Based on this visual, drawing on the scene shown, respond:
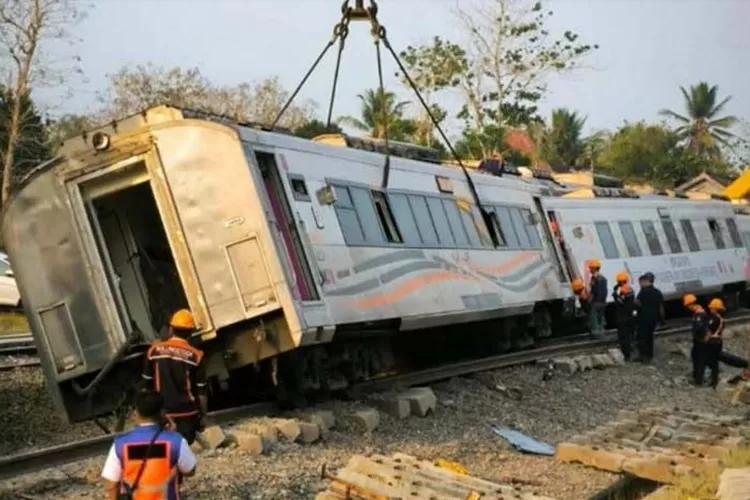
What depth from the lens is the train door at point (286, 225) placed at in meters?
11.2

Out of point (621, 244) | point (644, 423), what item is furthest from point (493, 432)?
point (621, 244)

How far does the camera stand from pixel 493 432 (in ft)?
40.6

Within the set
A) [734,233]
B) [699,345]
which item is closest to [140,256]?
[699,345]

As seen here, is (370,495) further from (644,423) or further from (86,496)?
(644,423)

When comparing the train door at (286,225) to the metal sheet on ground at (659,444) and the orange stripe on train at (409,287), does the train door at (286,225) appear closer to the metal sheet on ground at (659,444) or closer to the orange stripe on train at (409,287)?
the orange stripe on train at (409,287)

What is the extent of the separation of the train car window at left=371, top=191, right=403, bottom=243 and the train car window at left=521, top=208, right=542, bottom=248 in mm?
5371

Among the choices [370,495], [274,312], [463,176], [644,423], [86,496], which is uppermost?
[463,176]

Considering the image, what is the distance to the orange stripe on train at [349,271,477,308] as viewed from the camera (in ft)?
41.2

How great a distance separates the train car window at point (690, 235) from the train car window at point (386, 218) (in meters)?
14.4

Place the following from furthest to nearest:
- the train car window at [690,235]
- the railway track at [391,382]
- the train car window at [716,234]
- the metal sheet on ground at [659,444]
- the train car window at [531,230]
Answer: the train car window at [716,234], the train car window at [690,235], the train car window at [531,230], the metal sheet on ground at [659,444], the railway track at [391,382]

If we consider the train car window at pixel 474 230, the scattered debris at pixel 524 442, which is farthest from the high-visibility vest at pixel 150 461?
the train car window at pixel 474 230

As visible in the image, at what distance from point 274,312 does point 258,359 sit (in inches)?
21.3

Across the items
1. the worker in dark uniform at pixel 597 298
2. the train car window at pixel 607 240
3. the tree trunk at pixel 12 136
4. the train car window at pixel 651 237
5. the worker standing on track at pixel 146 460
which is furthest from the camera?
the tree trunk at pixel 12 136

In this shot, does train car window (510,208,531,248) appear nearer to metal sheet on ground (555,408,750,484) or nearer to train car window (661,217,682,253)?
metal sheet on ground (555,408,750,484)
